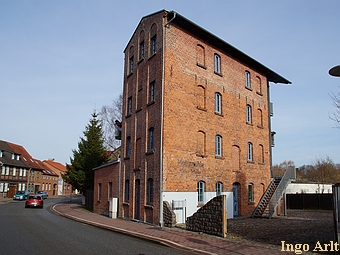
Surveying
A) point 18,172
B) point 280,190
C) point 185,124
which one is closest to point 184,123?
point 185,124

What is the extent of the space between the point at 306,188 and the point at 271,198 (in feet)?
65.0

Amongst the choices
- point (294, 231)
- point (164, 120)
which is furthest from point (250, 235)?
point (164, 120)

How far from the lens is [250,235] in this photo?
1393 cm

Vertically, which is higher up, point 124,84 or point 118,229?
point 124,84

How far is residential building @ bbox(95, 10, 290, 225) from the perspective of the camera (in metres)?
18.5

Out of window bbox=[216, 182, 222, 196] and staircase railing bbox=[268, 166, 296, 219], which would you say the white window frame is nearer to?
window bbox=[216, 182, 222, 196]

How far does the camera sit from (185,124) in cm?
1938

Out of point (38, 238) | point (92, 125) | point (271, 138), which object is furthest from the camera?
point (92, 125)

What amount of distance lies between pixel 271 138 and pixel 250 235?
15992 millimetres

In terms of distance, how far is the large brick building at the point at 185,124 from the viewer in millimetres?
18484

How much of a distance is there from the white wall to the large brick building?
14375 mm

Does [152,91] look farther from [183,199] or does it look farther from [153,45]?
[183,199]

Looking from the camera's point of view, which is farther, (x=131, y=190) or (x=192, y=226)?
(x=131, y=190)

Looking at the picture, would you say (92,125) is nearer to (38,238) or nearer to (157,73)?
(157,73)
